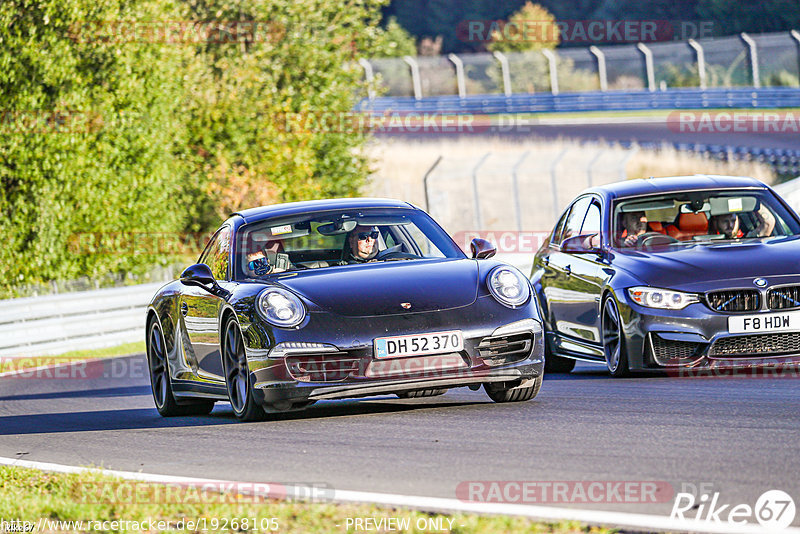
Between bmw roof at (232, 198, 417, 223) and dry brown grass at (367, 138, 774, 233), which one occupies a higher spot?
bmw roof at (232, 198, 417, 223)

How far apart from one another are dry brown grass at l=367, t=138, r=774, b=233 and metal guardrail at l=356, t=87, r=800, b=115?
2496 millimetres

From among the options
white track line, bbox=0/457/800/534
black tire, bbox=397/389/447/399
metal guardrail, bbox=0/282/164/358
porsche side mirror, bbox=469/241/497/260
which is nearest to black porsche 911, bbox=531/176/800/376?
porsche side mirror, bbox=469/241/497/260

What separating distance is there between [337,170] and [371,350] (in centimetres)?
2991

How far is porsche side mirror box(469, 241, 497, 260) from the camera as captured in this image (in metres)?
9.30

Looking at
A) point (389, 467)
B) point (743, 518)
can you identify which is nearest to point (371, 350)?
point (389, 467)

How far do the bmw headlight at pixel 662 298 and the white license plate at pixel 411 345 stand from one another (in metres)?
2.20

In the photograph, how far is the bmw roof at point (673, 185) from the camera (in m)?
11.2

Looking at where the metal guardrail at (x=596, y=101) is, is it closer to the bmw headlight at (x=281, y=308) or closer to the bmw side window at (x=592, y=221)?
the bmw side window at (x=592, y=221)

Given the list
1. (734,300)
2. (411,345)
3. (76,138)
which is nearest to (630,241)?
(734,300)

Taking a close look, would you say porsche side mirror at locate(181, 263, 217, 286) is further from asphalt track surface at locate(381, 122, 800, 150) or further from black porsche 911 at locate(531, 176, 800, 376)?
asphalt track surface at locate(381, 122, 800, 150)

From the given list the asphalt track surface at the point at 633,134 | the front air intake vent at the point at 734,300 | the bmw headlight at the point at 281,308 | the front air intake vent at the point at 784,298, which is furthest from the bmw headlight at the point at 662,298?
the asphalt track surface at the point at 633,134

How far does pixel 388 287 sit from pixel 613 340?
2.57m

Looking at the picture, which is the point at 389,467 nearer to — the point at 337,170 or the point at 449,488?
the point at 449,488

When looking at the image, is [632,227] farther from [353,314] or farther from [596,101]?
[596,101]
